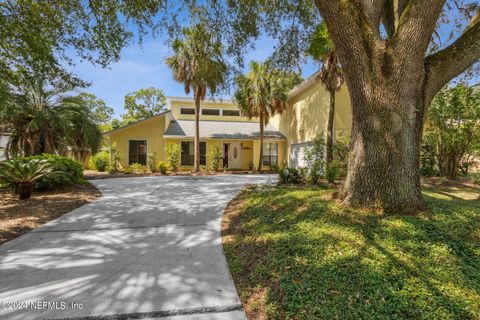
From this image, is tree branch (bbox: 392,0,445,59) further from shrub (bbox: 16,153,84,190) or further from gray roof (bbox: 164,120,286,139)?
gray roof (bbox: 164,120,286,139)

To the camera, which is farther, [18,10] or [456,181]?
[456,181]

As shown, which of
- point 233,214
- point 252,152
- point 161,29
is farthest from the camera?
point 252,152

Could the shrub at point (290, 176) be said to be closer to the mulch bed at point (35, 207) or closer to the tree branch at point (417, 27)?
the tree branch at point (417, 27)

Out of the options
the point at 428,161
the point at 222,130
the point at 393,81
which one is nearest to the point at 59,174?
the point at 393,81

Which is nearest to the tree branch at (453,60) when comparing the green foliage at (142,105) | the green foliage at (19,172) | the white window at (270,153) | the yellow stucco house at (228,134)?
the green foliage at (19,172)

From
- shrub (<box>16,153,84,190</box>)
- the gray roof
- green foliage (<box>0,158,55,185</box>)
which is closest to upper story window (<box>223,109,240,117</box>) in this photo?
the gray roof

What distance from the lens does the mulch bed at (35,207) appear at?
495 centimetres

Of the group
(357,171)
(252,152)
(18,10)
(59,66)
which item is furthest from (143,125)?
(357,171)

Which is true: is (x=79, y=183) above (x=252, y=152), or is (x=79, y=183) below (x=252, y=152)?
below

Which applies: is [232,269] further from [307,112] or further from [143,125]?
[143,125]

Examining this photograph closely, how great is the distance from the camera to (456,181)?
9516mm

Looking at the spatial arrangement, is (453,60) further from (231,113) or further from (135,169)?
(231,113)

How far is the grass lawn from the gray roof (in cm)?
1440

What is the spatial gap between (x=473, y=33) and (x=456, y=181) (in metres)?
7.65
